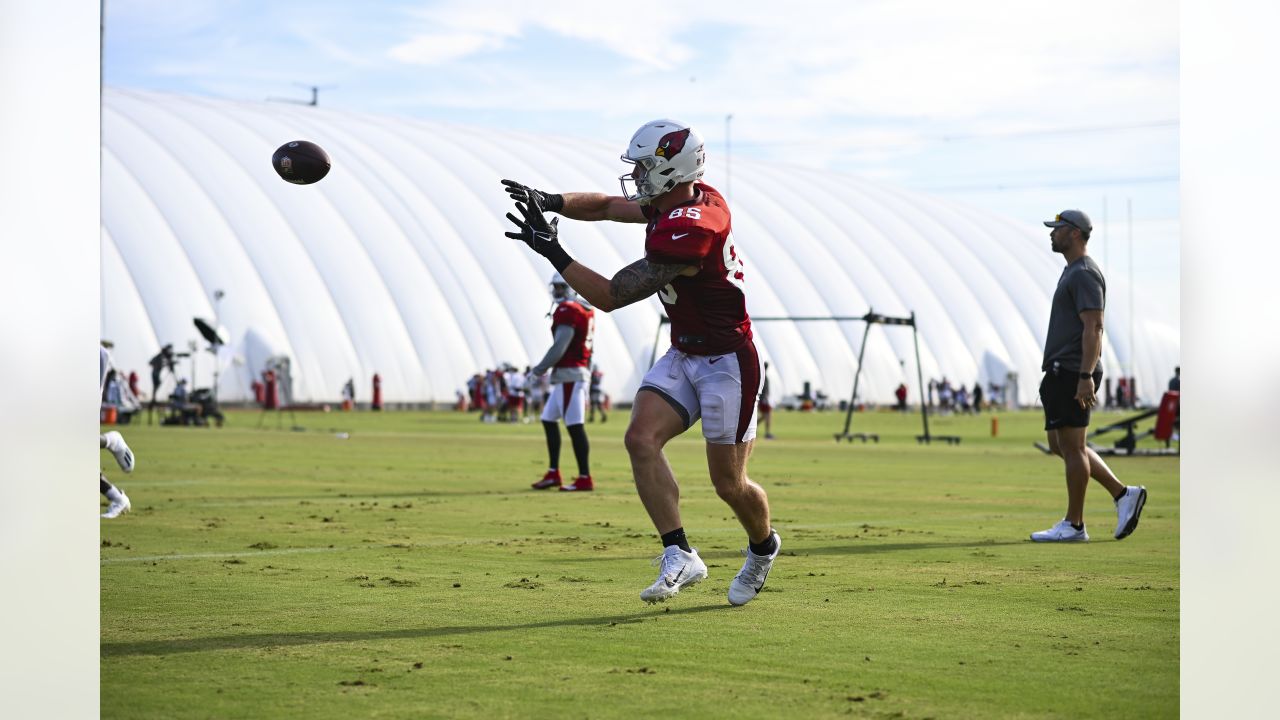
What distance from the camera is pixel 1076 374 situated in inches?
434

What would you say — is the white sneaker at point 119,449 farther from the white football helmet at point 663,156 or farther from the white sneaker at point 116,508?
the white football helmet at point 663,156

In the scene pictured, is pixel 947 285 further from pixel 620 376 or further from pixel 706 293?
pixel 706 293

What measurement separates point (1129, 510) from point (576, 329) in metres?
7.30

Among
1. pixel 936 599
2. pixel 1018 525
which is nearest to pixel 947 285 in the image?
pixel 1018 525

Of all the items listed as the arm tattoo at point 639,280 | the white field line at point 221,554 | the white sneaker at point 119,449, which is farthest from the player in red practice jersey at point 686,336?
the white sneaker at point 119,449

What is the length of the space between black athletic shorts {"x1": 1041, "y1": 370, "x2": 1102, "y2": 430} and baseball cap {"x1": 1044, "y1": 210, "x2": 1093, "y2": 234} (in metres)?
1.12

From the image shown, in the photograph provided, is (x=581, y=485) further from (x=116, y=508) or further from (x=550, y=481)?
(x=116, y=508)

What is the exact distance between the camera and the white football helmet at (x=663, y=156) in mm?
7766

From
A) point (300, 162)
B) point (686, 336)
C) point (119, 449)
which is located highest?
point (300, 162)

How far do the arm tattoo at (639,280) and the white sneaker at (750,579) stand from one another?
4.85 feet

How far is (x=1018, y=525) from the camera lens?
12.5 metres

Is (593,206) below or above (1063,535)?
above

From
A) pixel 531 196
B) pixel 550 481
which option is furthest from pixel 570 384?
pixel 531 196

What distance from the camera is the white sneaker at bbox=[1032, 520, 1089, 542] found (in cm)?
1102
